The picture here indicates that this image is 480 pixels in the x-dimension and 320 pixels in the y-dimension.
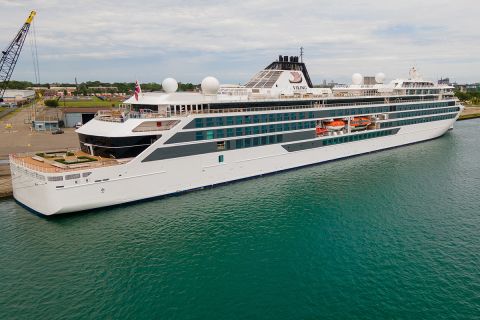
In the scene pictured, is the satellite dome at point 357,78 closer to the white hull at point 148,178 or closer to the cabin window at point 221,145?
the white hull at point 148,178

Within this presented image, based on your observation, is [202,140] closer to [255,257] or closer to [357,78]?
[255,257]

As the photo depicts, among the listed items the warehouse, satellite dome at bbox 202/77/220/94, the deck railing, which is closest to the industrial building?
the warehouse

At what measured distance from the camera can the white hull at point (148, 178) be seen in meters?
31.8

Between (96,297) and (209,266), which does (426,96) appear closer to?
(209,266)

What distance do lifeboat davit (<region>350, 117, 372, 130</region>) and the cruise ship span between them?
0.75 ft

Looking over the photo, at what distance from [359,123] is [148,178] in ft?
131

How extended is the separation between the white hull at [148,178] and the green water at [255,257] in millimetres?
1386

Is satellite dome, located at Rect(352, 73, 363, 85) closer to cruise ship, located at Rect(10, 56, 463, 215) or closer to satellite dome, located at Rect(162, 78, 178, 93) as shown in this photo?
cruise ship, located at Rect(10, 56, 463, 215)

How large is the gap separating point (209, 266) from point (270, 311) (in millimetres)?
6340

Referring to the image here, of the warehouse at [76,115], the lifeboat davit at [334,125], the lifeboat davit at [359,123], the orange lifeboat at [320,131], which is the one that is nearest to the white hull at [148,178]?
the orange lifeboat at [320,131]

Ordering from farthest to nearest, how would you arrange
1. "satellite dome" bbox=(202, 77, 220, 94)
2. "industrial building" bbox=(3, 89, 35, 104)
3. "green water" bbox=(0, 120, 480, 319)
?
1. "industrial building" bbox=(3, 89, 35, 104)
2. "satellite dome" bbox=(202, 77, 220, 94)
3. "green water" bbox=(0, 120, 480, 319)

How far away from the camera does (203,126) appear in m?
39.9

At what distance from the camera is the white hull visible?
31.8 metres

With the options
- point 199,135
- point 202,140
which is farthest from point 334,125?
point 199,135
